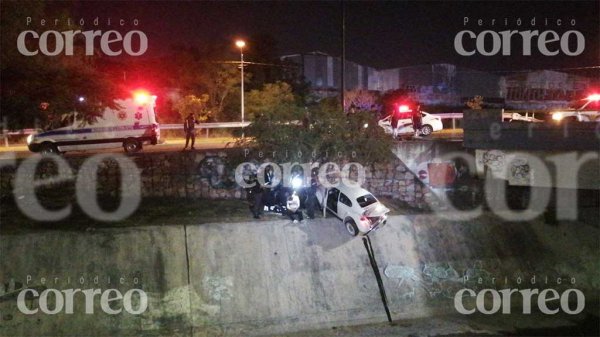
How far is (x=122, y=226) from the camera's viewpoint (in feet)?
40.7

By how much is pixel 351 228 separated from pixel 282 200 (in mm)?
1780

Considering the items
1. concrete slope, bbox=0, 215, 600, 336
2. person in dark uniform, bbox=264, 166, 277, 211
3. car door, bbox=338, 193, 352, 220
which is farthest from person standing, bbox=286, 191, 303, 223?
car door, bbox=338, 193, 352, 220

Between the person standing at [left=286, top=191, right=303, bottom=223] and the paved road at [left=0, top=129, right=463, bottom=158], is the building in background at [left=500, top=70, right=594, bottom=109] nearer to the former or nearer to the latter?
the paved road at [left=0, top=129, right=463, bottom=158]

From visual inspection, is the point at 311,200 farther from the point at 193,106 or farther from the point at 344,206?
the point at 193,106

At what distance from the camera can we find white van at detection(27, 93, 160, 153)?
17.5 meters

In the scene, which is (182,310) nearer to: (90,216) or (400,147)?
(90,216)

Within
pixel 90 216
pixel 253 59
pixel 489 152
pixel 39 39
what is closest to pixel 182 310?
pixel 90 216

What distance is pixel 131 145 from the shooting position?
1836 cm

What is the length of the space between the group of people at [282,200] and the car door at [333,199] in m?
0.37

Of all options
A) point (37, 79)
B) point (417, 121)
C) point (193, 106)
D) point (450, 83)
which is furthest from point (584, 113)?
point (450, 83)

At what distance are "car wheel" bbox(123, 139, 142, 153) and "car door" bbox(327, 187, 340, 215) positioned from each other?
25.8 feet

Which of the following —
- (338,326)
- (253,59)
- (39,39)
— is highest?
(253,59)

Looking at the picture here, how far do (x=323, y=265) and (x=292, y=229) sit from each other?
1.09 m

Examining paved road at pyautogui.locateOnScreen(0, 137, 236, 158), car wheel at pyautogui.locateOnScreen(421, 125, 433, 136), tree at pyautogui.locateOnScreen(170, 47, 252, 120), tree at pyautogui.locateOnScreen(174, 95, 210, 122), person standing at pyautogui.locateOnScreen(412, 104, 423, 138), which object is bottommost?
paved road at pyautogui.locateOnScreen(0, 137, 236, 158)
